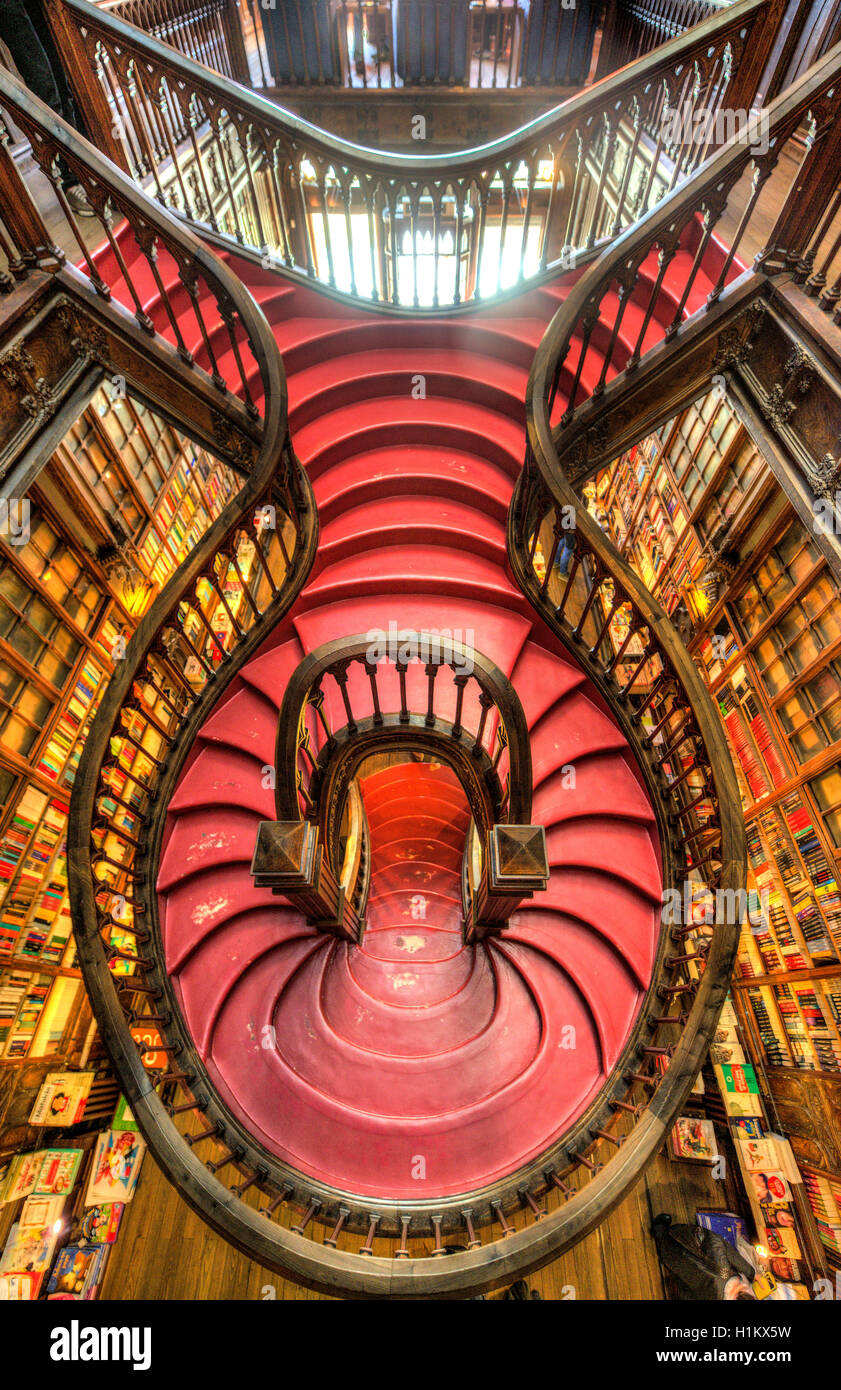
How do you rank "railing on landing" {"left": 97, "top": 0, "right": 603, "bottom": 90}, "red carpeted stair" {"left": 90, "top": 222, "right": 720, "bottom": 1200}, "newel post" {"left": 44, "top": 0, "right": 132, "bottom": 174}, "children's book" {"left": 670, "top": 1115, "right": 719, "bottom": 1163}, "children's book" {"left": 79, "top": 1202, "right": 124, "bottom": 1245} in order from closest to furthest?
"red carpeted stair" {"left": 90, "top": 222, "right": 720, "bottom": 1200} → "newel post" {"left": 44, "top": 0, "right": 132, "bottom": 174} → "children's book" {"left": 79, "top": 1202, "right": 124, "bottom": 1245} → "children's book" {"left": 670, "top": 1115, "right": 719, "bottom": 1163} → "railing on landing" {"left": 97, "top": 0, "right": 603, "bottom": 90}

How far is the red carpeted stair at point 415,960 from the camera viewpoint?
2.80 metres

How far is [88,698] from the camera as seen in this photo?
4.43 m

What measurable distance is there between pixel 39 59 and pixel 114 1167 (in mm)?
7640

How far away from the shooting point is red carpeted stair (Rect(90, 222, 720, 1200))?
280cm

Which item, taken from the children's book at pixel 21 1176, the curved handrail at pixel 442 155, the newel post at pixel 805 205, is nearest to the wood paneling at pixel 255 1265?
the children's book at pixel 21 1176

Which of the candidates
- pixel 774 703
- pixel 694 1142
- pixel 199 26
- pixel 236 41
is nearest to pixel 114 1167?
pixel 694 1142

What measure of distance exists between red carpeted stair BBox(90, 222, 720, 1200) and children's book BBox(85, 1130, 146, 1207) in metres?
1.94

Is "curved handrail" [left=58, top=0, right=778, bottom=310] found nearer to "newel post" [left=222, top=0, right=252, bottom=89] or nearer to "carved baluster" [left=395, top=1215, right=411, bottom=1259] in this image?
"newel post" [left=222, top=0, right=252, bottom=89]

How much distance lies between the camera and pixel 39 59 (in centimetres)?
411

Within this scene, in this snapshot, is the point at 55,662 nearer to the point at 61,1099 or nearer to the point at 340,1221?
the point at 61,1099

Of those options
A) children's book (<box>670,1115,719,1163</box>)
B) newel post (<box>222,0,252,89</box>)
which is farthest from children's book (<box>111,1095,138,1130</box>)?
newel post (<box>222,0,252,89</box>)

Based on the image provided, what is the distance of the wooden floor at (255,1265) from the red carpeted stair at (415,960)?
1.92m

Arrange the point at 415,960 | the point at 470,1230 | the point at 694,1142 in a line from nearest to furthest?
the point at 470,1230
the point at 694,1142
the point at 415,960
